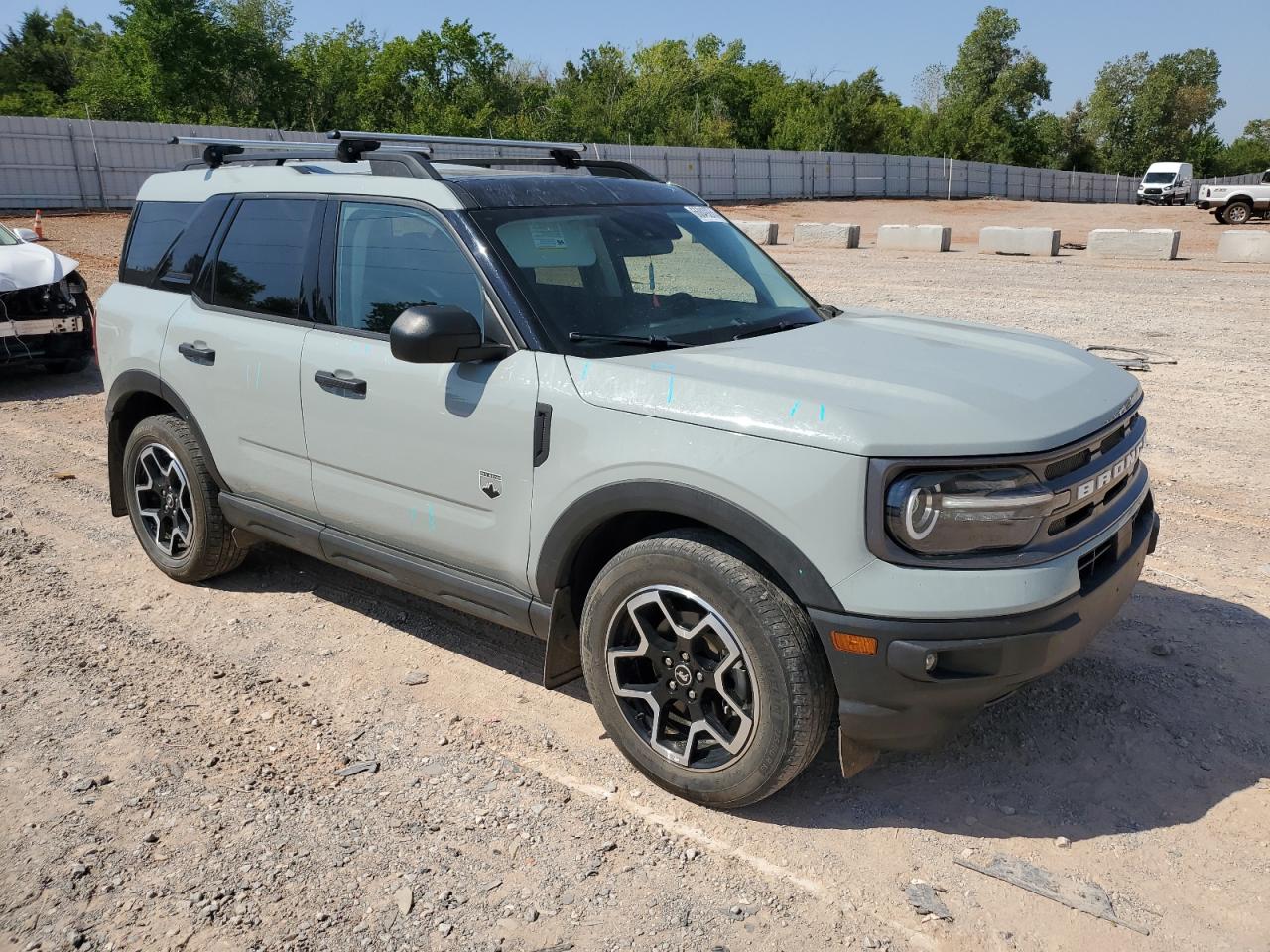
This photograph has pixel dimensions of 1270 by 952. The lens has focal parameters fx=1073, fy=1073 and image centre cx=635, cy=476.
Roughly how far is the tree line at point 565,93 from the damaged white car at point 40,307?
43.5 meters

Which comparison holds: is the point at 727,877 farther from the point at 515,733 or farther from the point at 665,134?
the point at 665,134

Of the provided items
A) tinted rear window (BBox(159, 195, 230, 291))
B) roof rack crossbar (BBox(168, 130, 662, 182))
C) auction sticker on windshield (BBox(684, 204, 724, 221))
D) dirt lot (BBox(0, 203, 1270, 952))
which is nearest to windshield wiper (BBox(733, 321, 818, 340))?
auction sticker on windshield (BBox(684, 204, 724, 221))

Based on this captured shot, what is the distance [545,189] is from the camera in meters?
4.13

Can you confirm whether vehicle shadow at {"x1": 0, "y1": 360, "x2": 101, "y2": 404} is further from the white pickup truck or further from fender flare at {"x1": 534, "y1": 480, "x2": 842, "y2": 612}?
the white pickup truck

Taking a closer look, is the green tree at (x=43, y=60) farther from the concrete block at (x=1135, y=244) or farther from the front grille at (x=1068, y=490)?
the front grille at (x=1068, y=490)

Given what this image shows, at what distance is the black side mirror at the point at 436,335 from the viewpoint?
136 inches

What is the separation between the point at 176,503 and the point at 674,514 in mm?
3031

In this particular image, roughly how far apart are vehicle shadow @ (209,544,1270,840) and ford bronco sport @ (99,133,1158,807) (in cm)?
44

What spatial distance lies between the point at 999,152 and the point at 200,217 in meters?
82.0

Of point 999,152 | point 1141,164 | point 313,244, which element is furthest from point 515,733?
point 1141,164

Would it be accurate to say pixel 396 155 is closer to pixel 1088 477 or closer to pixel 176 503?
pixel 176 503

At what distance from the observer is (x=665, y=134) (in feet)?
214

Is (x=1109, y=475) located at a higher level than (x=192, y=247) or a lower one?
lower

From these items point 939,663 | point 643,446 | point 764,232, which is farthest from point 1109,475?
point 764,232
